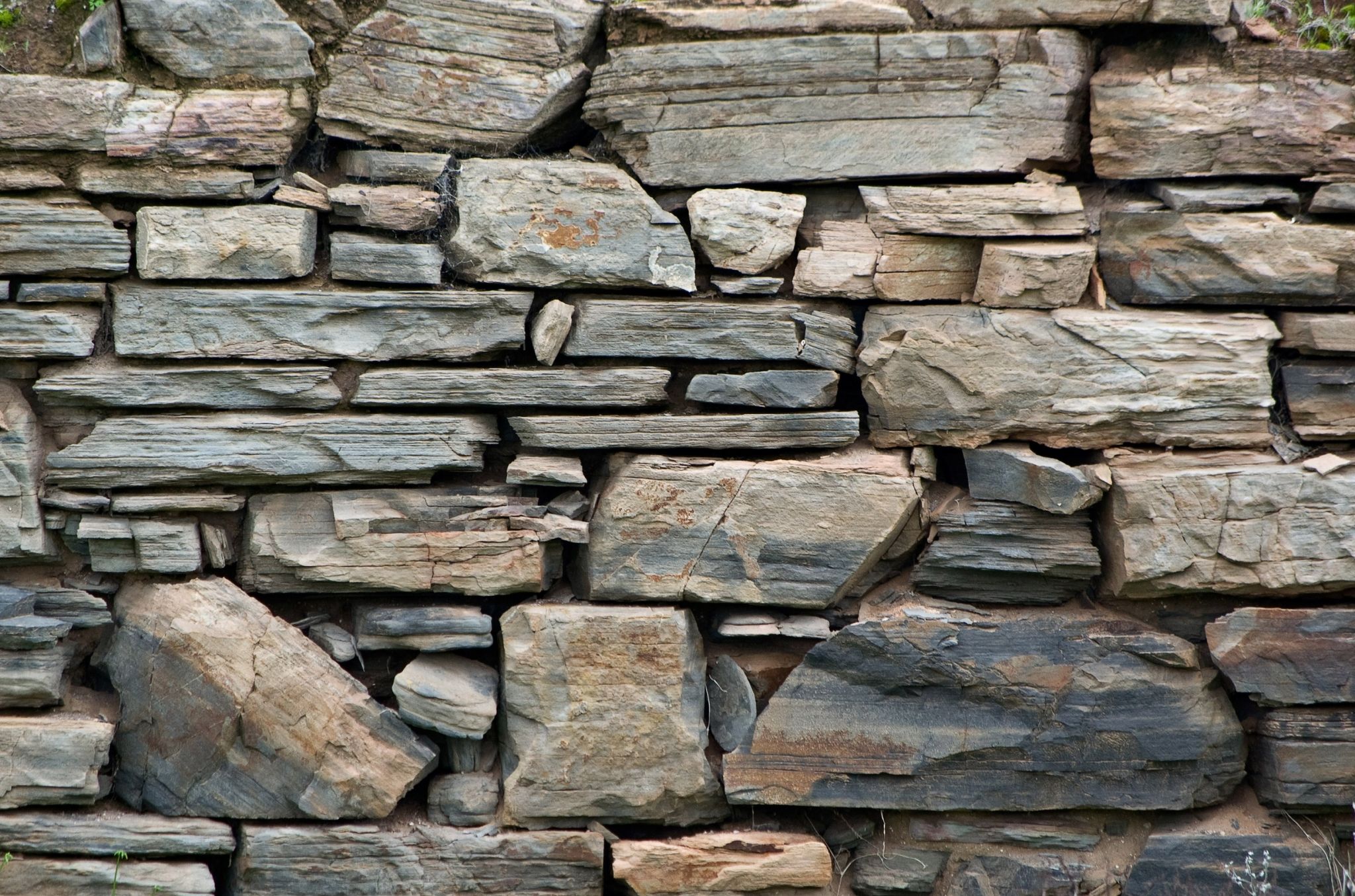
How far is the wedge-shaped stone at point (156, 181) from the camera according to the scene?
362cm

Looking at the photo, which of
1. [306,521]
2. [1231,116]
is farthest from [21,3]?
[1231,116]

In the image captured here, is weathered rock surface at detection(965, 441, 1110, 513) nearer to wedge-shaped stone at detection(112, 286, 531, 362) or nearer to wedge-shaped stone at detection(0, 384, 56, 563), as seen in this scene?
wedge-shaped stone at detection(112, 286, 531, 362)

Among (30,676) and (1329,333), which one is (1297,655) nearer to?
(1329,333)

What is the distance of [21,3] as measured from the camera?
12.1ft

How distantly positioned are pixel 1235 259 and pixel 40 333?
4.31 metres

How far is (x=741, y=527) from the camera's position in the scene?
375cm

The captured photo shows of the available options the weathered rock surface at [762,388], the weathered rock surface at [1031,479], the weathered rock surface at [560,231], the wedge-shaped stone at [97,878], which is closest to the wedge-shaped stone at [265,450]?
the weathered rock surface at [560,231]

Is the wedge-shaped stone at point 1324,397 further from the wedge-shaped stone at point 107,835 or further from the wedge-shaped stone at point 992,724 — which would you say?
the wedge-shaped stone at point 107,835

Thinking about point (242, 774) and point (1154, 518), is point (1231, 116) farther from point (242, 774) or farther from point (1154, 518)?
point (242, 774)

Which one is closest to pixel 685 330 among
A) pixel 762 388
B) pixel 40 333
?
pixel 762 388

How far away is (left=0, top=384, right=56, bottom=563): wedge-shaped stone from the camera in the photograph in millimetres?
3627

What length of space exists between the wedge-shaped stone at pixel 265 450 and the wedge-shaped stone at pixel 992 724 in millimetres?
1581

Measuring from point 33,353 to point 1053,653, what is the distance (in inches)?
151

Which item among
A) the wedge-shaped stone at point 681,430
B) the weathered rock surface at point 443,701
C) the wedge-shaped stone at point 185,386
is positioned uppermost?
the wedge-shaped stone at point 185,386
